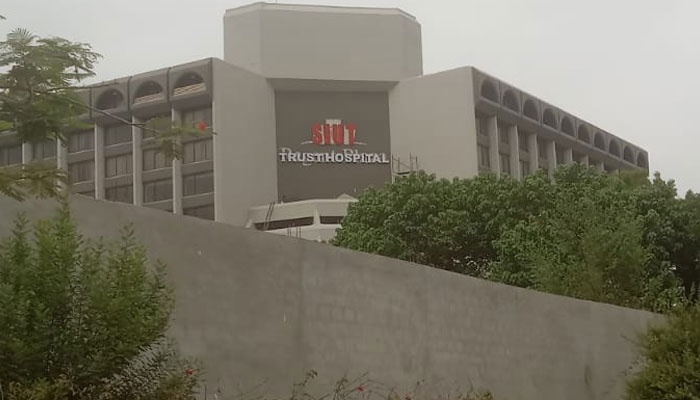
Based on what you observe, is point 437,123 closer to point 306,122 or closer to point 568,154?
point 306,122

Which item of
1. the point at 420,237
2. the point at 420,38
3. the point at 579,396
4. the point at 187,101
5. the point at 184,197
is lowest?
the point at 579,396

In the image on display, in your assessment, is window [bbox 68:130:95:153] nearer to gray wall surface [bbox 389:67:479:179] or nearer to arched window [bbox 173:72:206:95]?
arched window [bbox 173:72:206:95]

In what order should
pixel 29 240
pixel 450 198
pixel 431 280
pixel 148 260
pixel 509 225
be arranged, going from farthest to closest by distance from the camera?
pixel 450 198
pixel 509 225
pixel 431 280
pixel 148 260
pixel 29 240

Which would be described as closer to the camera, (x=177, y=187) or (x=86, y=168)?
(x=177, y=187)

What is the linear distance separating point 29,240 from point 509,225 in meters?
24.6

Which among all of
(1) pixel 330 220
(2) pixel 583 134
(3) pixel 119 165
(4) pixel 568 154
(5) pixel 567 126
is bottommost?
(1) pixel 330 220

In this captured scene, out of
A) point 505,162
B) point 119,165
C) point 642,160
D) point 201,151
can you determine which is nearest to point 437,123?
point 505,162

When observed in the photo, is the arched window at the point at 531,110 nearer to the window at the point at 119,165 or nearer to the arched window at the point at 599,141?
the arched window at the point at 599,141

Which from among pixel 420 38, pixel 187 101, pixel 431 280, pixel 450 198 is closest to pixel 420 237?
pixel 450 198

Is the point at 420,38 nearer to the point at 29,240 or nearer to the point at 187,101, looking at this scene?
the point at 187,101

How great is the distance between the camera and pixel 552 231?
858 inches

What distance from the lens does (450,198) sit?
32.5 meters

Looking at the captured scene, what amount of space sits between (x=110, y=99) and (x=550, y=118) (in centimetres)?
3067

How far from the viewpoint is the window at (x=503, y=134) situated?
7075cm
